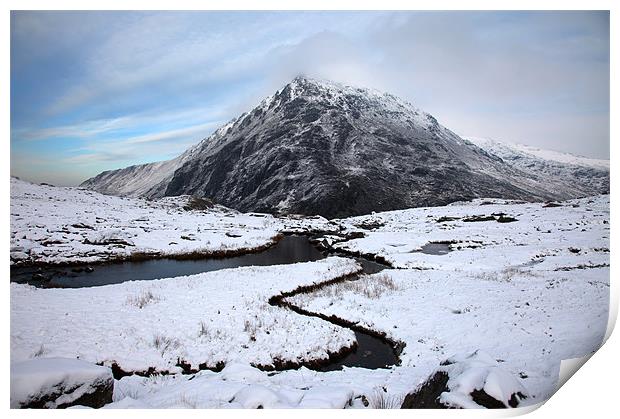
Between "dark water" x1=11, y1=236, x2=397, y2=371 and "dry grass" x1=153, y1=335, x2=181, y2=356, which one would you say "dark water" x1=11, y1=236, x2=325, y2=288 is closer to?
"dark water" x1=11, y1=236, x2=397, y2=371

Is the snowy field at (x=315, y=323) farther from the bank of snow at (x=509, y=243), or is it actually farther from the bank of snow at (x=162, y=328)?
the bank of snow at (x=509, y=243)

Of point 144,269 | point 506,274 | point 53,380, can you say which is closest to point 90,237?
point 144,269

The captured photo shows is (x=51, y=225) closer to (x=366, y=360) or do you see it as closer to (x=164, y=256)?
(x=164, y=256)

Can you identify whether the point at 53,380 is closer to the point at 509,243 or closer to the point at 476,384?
the point at 476,384

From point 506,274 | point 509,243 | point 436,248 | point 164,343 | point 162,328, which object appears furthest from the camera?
point 436,248

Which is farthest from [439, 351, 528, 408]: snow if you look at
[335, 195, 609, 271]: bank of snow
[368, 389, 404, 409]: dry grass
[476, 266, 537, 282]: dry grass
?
[335, 195, 609, 271]: bank of snow

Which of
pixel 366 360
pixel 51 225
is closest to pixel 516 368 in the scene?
pixel 366 360
